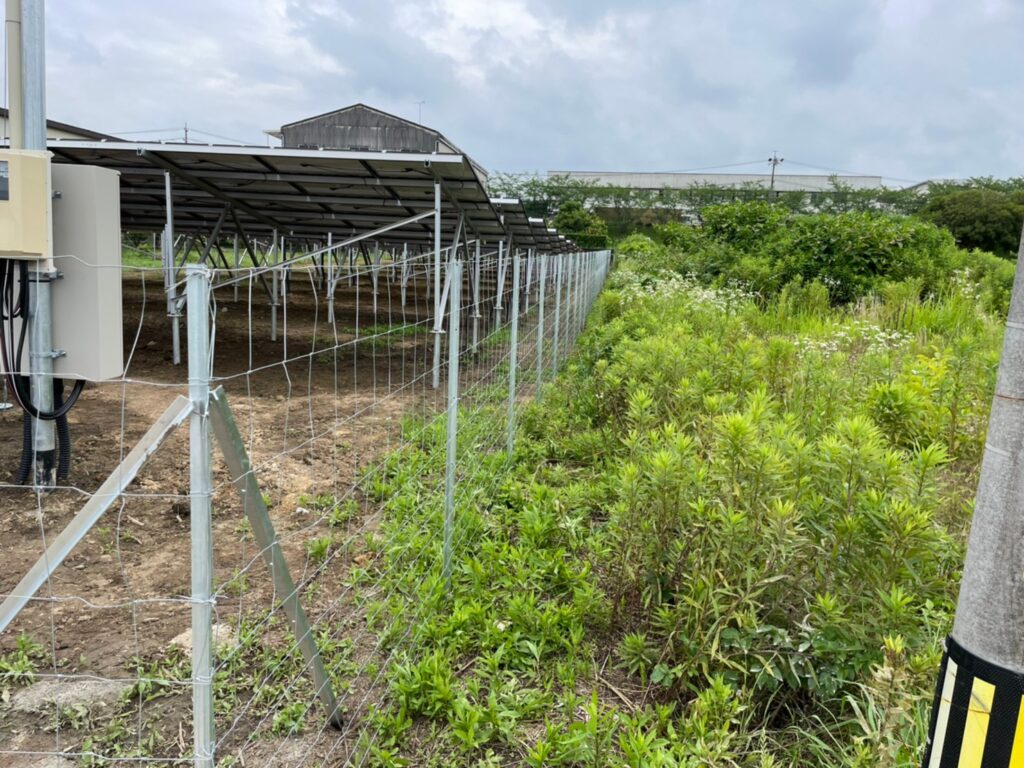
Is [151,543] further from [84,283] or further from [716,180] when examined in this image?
[716,180]

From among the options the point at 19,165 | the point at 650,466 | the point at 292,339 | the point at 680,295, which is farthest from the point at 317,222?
the point at 650,466

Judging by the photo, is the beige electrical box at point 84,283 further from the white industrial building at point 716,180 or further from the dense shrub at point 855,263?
the white industrial building at point 716,180

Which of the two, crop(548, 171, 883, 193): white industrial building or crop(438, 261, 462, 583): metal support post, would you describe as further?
crop(548, 171, 883, 193): white industrial building

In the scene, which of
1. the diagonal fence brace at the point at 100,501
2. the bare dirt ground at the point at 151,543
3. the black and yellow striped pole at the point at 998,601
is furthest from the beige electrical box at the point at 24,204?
the black and yellow striped pole at the point at 998,601

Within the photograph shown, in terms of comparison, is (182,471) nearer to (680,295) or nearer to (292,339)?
(292,339)

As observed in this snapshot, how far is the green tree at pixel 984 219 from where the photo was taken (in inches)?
1287

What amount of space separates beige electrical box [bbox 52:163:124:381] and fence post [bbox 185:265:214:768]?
2.18m

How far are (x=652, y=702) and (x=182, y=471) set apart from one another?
3490 millimetres

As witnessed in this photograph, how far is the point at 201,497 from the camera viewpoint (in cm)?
145

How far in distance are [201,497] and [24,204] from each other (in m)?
2.34

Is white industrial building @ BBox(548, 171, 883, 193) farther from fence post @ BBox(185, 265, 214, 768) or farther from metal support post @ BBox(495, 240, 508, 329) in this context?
fence post @ BBox(185, 265, 214, 768)

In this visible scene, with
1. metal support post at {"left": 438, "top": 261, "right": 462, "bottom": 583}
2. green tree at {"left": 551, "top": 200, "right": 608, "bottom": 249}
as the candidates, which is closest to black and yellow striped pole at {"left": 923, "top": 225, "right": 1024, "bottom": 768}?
metal support post at {"left": 438, "top": 261, "right": 462, "bottom": 583}

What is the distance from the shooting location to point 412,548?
12.2 feet

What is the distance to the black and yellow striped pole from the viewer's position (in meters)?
1.18
